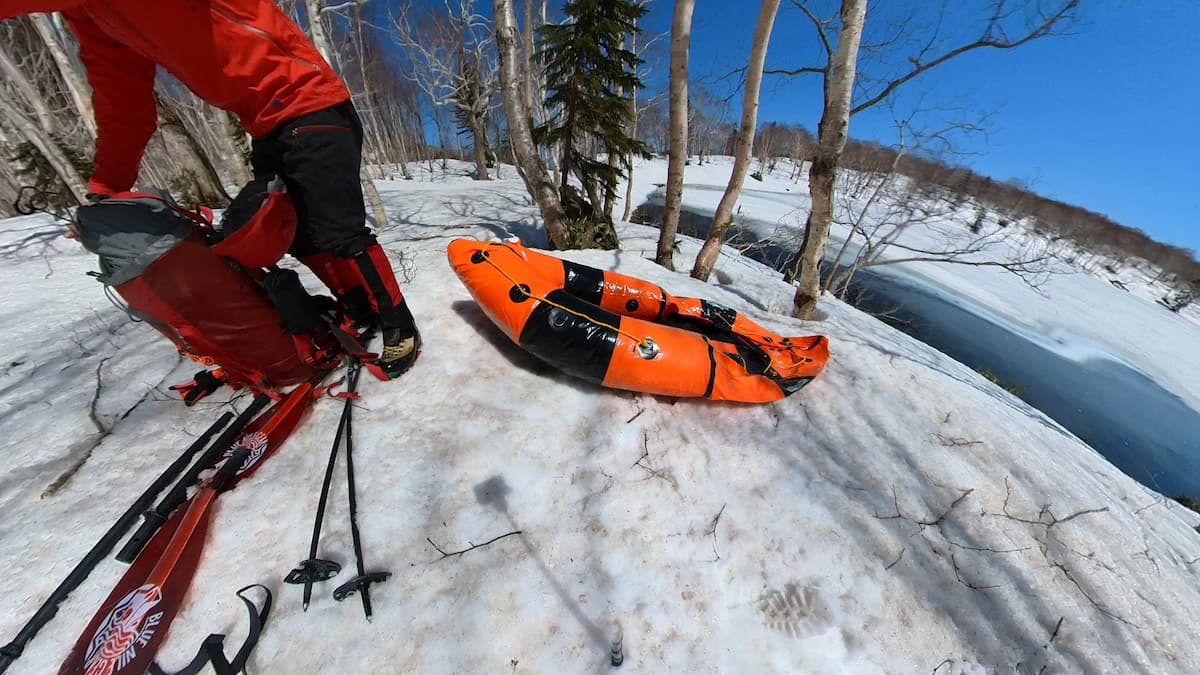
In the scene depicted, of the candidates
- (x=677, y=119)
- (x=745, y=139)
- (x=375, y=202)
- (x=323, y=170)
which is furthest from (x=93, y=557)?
(x=375, y=202)

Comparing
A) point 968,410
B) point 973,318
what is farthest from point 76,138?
point 973,318

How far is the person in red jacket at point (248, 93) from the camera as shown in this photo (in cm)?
143

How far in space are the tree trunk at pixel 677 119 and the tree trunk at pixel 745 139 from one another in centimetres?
56

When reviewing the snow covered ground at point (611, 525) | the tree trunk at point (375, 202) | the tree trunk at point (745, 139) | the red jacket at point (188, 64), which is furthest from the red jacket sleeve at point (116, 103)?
the tree trunk at point (375, 202)

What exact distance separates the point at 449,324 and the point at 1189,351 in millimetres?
21078

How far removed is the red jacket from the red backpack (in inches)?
12.5

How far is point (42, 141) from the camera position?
453cm

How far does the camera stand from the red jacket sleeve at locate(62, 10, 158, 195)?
151cm

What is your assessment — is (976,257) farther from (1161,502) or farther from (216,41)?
(216,41)

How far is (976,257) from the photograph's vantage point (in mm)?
15609

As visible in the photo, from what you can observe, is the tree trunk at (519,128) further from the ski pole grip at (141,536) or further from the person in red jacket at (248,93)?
the ski pole grip at (141,536)

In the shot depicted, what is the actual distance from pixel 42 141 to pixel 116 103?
566 centimetres

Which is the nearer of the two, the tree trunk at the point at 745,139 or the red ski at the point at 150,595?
the red ski at the point at 150,595

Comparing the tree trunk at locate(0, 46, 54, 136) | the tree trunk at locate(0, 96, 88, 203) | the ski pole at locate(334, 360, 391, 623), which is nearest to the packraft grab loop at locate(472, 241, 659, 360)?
the ski pole at locate(334, 360, 391, 623)
